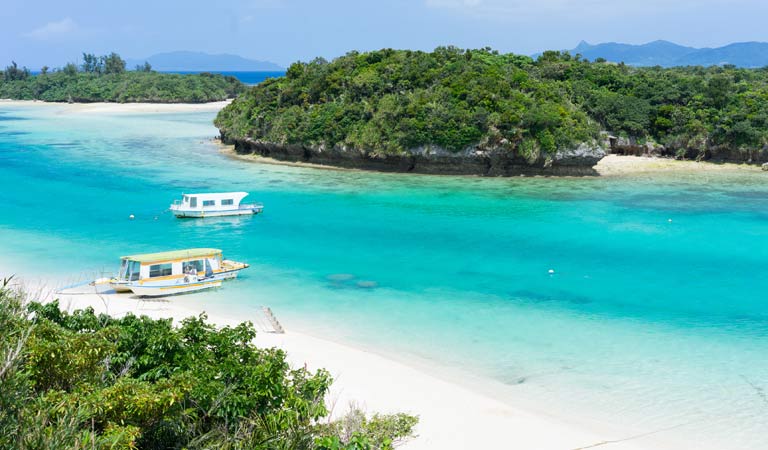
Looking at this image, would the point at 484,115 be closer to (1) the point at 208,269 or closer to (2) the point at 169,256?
(1) the point at 208,269

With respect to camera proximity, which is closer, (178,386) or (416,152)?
(178,386)

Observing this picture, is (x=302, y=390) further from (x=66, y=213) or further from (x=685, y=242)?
(x=66, y=213)

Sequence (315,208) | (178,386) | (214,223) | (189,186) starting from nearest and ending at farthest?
(178,386)
(214,223)
(315,208)
(189,186)

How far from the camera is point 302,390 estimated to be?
11.5 metres

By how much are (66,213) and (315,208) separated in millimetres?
12775

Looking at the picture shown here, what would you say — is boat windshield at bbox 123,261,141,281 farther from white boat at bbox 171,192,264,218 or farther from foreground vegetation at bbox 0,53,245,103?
foreground vegetation at bbox 0,53,245,103

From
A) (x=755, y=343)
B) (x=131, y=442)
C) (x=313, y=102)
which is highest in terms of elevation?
(x=313, y=102)

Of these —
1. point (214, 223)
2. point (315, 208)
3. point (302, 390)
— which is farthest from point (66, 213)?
point (302, 390)

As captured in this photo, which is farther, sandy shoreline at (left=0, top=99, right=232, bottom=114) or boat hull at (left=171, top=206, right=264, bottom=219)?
sandy shoreline at (left=0, top=99, right=232, bottom=114)

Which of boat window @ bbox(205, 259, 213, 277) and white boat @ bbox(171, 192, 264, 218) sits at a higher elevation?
white boat @ bbox(171, 192, 264, 218)

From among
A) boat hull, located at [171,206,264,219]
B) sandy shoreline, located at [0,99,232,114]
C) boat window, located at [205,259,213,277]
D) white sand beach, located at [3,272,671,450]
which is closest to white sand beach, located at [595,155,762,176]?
boat hull, located at [171,206,264,219]

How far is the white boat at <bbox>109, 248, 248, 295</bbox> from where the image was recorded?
22.0 m

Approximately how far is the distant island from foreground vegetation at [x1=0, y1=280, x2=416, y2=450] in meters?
34.6

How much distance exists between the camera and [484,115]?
146 feet
